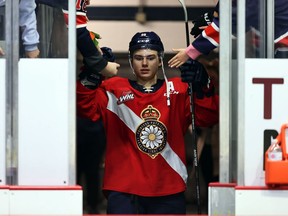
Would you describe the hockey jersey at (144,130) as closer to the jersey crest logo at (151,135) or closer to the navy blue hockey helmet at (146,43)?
the jersey crest logo at (151,135)

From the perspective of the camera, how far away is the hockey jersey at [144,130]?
6367mm

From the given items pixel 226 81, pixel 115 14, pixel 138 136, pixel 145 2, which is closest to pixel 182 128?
pixel 138 136

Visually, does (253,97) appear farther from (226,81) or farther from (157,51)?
(157,51)

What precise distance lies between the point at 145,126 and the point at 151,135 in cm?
6

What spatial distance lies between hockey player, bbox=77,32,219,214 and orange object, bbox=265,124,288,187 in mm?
992

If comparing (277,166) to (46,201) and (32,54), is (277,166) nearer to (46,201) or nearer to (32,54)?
(46,201)

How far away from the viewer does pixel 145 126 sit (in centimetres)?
637

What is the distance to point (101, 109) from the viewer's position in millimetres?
6488

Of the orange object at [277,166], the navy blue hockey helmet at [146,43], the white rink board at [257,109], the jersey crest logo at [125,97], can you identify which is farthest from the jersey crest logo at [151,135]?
the orange object at [277,166]

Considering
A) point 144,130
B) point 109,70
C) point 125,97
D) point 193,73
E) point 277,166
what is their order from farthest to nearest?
point 125,97 → point 144,130 → point 193,73 → point 109,70 → point 277,166

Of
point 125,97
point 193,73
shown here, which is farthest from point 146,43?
point 193,73

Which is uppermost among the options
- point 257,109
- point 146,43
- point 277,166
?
point 146,43

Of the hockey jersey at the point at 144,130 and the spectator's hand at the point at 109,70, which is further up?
the spectator's hand at the point at 109,70

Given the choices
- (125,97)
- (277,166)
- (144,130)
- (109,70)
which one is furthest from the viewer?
(125,97)
